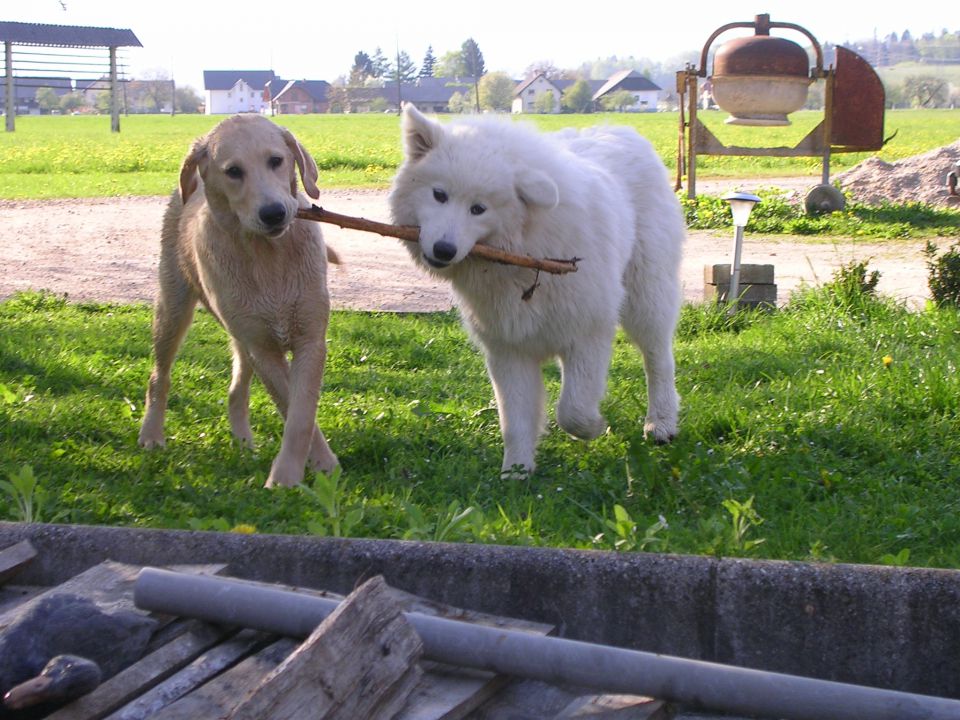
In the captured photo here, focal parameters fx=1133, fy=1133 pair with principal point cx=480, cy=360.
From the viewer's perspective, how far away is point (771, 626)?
298 centimetres

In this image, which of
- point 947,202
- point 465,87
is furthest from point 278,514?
point 465,87

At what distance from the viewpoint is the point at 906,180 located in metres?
15.2

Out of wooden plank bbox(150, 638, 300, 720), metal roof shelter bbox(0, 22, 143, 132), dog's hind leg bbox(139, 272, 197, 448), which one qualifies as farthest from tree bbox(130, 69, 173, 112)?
wooden plank bbox(150, 638, 300, 720)

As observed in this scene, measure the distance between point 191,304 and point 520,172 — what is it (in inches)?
83.4

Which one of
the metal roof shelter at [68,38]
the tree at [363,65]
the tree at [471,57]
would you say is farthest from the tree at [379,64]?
the metal roof shelter at [68,38]

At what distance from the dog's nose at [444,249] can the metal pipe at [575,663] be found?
1.73 meters

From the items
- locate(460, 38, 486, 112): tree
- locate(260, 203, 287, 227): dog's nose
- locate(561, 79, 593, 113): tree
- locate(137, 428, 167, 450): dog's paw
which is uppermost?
locate(460, 38, 486, 112): tree

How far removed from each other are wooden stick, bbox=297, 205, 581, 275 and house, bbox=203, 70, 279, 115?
122801 mm

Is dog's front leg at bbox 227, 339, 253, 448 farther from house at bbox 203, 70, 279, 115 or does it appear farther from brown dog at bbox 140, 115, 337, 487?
house at bbox 203, 70, 279, 115

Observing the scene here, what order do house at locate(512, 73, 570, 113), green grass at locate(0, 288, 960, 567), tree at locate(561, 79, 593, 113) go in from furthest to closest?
house at locate(512, 73, 570, 113) < tree at locate(561, 79, 593, 113) < green grass at locate(0, 288, 960, 567)

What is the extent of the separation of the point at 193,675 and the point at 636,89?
112 metres

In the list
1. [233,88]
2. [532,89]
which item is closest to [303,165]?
[532,89]

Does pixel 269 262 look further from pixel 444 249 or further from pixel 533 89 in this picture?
pixel 533 89

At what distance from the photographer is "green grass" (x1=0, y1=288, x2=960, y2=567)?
386 cm
